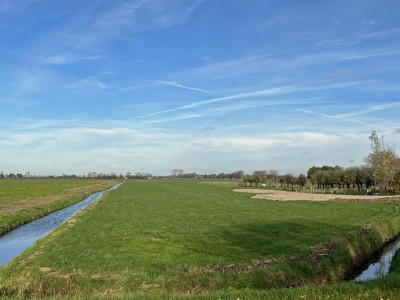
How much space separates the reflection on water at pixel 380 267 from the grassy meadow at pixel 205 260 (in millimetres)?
775

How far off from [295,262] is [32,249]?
671 inches

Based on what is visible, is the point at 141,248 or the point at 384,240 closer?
the point at 141,248

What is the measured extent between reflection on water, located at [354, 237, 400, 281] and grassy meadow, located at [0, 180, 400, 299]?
77cm

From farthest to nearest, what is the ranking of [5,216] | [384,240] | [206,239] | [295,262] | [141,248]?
[5,216] < [384,240] < [206,239] < [141,248] < [295,262]

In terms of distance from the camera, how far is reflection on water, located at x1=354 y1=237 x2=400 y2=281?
20987 millimetres

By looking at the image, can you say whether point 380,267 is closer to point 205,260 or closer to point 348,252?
point 348,252

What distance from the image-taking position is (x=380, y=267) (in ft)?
76.2

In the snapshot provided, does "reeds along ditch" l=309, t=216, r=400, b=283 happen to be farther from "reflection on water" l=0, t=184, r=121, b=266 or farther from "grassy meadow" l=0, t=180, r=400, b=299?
"reflection on water" l=0, t=184, r=121, b=266

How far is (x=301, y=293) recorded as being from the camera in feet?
37.9

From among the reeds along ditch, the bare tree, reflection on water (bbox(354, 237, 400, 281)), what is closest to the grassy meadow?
the reeds along ditch

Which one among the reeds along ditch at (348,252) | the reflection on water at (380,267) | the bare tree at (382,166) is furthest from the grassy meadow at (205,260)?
the bare tree at (382,166)

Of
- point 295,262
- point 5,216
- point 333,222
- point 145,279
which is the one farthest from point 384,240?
point 5,216

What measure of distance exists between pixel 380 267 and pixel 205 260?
10.4 meters

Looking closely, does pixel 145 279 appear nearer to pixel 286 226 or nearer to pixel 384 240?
pixel 286 226
